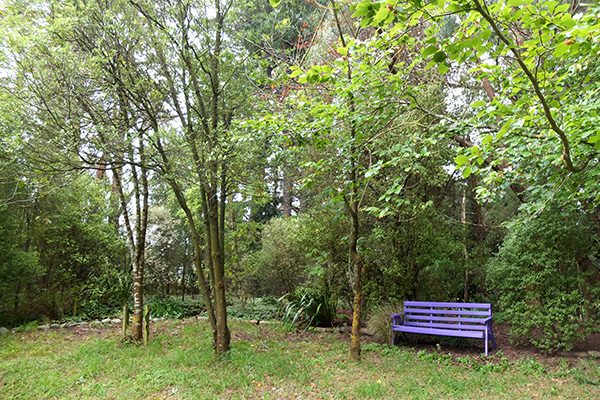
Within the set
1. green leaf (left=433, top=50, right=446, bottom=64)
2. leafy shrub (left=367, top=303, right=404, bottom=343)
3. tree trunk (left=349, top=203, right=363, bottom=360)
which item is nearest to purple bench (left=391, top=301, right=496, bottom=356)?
leafy shrub (left=367, top=303, right=404, bottom=343)

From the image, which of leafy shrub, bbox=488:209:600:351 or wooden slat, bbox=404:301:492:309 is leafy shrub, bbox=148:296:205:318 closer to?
wooden slat, bbox=404:301:492:309

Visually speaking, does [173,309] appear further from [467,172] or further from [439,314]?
[467,172]

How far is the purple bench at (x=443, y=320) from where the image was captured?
15.0 ft

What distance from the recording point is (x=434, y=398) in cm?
313

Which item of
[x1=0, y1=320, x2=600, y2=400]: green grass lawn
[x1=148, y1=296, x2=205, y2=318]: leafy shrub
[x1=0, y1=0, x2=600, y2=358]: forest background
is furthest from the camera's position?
[x1=148, y1=296, x2=205, y2=318]: leafy shrub

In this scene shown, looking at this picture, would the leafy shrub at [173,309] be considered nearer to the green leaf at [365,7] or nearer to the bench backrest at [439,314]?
the bench backrest at [439,314]

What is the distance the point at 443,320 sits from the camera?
193 inches

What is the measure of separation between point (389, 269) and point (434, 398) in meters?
2.40

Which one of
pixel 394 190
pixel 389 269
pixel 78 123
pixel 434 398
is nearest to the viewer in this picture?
pixel 394 190

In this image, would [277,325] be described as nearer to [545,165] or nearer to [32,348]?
[32,348]

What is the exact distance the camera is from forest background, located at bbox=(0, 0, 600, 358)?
2.88m

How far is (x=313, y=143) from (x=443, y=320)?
3195mm

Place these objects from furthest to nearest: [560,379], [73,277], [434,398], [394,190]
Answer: [73,277] < [560,379] < [434,398] < [394,190]

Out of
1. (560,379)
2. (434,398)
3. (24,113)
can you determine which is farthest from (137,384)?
(560,379)
